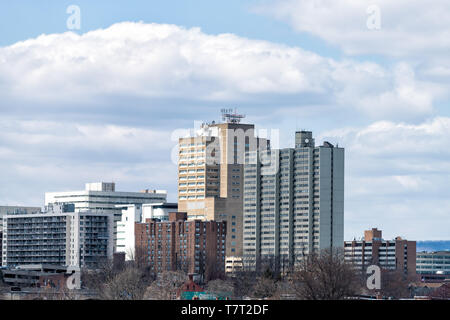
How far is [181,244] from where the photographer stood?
182125 mm

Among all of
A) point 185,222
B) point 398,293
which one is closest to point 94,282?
point 398,293

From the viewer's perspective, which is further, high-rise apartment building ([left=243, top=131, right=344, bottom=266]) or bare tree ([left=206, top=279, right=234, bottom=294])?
→ high-rise apartment building ([left=243, top=131, right=344, bottom=266])

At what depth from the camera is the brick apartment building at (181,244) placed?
178m

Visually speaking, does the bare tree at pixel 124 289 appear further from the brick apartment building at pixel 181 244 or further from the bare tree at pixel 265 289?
the brick apartment building at pixel 181 244

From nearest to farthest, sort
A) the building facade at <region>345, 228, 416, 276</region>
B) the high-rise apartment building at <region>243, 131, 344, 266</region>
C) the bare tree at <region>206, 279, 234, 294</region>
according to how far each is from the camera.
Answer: the bare tree at <region>206, 279, 234, 294</region>, the high-rise apartment building at <region>243, 131, 344, 266</region>, the building facade at <region>345, 228, 416, 276</region>

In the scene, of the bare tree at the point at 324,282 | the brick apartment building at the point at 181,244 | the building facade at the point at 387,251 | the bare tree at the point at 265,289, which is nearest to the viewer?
the bare tree at the point at 324,282

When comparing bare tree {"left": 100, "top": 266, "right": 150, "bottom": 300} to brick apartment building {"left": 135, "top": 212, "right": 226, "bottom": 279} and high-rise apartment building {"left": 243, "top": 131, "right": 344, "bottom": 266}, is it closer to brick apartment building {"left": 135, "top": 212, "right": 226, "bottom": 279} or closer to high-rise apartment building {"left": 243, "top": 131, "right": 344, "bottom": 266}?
brick apartment building {"left": 135, "top": 212, "right": 226, "bottom": 279}

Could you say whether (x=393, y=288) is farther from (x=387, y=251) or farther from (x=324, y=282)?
(x=387, y=251)

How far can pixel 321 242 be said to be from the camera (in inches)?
7362

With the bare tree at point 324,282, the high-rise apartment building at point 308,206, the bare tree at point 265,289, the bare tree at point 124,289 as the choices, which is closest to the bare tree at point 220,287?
the bare tree at point 124,289

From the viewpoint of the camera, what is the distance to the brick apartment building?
178 meters

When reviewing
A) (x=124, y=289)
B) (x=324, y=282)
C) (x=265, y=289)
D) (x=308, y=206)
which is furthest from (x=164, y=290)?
(x=308, y=206)

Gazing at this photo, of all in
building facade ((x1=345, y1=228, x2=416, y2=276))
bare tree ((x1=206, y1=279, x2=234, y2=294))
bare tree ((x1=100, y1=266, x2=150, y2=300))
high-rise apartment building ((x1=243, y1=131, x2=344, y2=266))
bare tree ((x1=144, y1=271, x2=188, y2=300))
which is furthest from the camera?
building facade ((x1=345, y1=228, x2=416, y2=276))

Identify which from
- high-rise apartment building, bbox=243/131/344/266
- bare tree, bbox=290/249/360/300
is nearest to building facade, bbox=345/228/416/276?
high-rise apartment building, bbox=243/131/344/266
